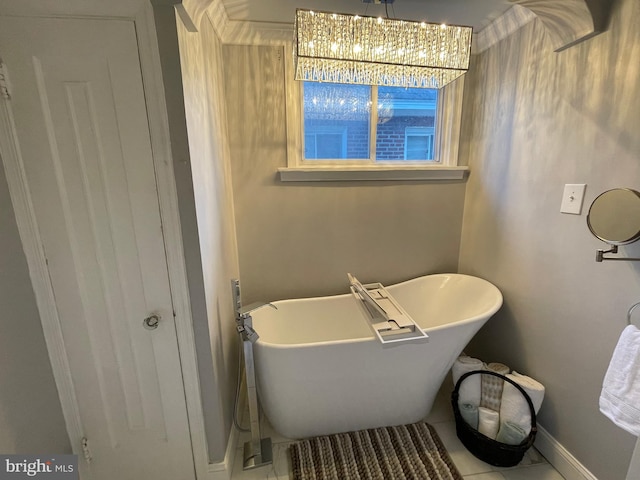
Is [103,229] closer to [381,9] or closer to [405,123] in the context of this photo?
[381,9]

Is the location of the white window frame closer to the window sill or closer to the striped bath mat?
the window sill

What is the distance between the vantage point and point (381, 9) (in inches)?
55.4

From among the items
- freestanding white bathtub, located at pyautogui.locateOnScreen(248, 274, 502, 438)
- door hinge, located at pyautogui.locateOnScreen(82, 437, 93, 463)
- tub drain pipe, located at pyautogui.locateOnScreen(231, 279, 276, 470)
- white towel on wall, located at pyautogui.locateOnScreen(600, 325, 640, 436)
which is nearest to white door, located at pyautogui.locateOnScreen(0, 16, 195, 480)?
door hinge, located at pyautogui.locateOnScreen(82, 437, 93, 463)

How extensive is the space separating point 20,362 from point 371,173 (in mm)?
1830

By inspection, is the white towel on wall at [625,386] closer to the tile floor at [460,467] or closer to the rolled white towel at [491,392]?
the rolled white towel at [491,392]

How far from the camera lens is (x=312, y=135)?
72.8 inches

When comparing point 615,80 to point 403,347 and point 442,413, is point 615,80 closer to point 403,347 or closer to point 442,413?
point 403,347

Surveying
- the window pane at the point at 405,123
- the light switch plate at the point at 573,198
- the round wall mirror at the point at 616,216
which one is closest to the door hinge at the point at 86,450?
the window pane at the point at 405,123

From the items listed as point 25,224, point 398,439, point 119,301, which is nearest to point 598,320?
point 398,439

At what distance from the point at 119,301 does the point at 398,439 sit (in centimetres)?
150

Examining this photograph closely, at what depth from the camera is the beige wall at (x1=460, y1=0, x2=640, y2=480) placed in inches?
42.5

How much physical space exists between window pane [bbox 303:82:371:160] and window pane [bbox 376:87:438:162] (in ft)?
0.34

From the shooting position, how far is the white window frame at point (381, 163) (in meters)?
1.74

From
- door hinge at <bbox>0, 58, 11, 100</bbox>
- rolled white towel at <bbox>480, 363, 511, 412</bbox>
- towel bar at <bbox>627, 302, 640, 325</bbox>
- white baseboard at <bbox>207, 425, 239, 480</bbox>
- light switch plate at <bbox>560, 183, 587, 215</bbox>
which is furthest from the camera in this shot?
rolled white towel at <bbox>480, 363, 511, 412</bbox>
